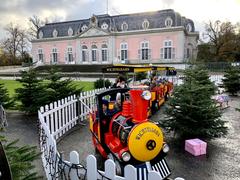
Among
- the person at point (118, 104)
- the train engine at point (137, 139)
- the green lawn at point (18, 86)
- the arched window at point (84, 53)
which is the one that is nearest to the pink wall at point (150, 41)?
the arched window at point (84, 53)

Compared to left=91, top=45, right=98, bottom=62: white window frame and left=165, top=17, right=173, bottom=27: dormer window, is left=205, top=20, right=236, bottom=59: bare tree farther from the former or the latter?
left=91, top=45, right=98, bottom=62: white window frame

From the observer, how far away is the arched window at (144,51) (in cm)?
4000

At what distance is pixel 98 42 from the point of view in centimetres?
4281

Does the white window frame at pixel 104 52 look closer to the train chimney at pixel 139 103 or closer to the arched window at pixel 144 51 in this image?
the arched window at pixel 144 51

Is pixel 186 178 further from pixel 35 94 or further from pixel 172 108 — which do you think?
pixel 35 94

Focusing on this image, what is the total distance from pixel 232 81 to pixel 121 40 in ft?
96.9

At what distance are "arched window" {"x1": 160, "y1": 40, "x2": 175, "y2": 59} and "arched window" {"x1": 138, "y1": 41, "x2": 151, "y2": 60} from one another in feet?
8.22

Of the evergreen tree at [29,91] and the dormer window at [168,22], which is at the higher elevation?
the dormer window at [168,22]

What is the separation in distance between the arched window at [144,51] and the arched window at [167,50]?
8.22 feet

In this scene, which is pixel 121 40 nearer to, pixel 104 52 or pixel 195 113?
pixel 104 52

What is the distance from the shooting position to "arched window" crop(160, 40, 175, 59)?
38.0 meters

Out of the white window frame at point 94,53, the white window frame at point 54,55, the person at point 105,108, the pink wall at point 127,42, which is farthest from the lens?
the white window frame at point 54,55

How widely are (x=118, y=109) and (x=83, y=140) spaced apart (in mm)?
2065

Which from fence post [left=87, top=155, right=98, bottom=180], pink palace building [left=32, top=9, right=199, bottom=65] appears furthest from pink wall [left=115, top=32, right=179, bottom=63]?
fence post [left=87, top=155, right=98, bottom=180]
